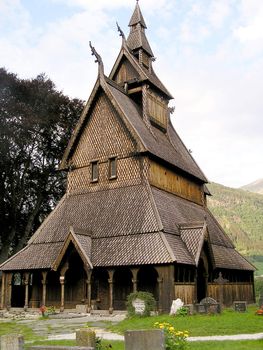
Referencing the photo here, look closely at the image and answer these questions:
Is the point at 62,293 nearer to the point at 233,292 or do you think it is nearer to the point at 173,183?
the point at 173,183

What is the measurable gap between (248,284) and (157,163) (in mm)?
12629

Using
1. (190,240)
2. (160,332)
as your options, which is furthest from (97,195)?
(160,332)

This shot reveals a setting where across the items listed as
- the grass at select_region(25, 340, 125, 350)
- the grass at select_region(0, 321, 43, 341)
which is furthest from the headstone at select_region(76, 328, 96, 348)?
the grass at select_region(0, 321, 43, 341)

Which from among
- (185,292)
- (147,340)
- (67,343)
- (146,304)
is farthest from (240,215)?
(147,340)

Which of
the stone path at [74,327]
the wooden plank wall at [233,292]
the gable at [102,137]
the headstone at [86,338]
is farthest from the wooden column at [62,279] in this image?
the headstone at [86,338]

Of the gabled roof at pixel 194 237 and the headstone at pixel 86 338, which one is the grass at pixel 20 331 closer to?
the headstone at pixel 86 338

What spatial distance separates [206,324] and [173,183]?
614 inches

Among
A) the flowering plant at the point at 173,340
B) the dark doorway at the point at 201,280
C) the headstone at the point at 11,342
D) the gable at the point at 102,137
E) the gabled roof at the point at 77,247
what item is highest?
the gable at the point at 102,137

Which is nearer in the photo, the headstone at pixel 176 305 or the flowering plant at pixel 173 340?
the flowering plant at pixel 173 340

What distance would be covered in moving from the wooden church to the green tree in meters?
7.91

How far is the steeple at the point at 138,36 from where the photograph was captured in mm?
37156

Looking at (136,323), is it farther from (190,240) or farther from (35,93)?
(35,93)

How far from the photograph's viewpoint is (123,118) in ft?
97.9

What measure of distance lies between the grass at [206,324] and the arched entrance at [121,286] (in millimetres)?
4814
